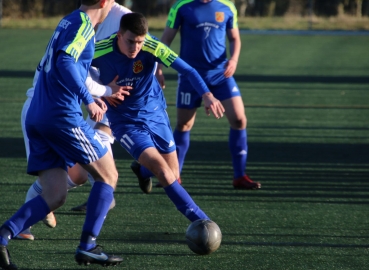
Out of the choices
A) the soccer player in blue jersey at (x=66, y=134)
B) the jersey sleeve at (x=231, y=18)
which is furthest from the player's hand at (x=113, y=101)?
the jersey sleeve at (x=231, y=18)

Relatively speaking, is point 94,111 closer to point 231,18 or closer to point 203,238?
point 203,238

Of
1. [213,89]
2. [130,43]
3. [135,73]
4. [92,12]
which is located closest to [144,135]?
[135,73]

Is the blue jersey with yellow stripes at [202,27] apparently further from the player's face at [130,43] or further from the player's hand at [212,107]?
the player's hand at [212,107]

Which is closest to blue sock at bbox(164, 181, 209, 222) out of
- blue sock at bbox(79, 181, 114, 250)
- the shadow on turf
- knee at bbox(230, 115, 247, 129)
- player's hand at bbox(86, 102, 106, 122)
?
blue sock at bbox(79, 181, 114, 250)

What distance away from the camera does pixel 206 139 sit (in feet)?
32.4

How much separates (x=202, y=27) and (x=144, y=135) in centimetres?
199

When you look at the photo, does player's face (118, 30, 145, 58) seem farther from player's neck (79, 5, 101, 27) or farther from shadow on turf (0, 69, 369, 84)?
shadow on turf (0, 69, 369, 84)

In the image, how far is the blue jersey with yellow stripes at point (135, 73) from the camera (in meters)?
5.26

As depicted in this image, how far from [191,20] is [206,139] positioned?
3033mm

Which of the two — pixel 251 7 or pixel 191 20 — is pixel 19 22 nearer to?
pixel 251 7

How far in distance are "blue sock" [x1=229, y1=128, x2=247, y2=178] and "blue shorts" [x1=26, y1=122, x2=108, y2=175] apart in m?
2.71

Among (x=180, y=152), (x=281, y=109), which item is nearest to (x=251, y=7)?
(x=281, y=109)

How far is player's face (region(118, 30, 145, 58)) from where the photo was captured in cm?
500

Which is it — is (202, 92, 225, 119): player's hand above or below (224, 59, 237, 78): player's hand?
above
